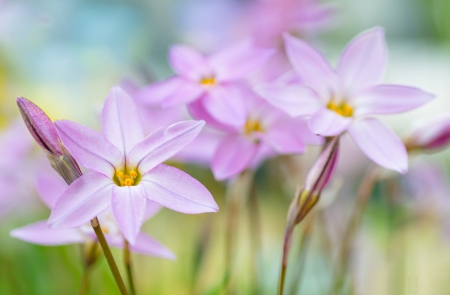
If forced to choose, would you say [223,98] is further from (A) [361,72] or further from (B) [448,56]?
(B) [448,56]

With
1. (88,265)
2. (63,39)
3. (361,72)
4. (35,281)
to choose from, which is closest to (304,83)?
(361,72)

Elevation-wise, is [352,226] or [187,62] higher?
[187,62]

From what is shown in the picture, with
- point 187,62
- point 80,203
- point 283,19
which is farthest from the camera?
point 283,19

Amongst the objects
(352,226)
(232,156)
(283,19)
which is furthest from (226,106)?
(283,19)

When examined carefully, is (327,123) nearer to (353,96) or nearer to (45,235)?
(353,96)

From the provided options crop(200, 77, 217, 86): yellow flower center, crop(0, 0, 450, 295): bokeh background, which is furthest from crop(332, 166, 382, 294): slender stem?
crop(200, 77, 217, 86): yellow flower center

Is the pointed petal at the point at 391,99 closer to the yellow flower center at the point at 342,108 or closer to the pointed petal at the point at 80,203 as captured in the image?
the yellow flower center at the point at 342,108
